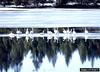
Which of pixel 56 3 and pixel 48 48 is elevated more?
pixel 56 3

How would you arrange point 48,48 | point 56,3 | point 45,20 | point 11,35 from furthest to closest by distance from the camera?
point 56,3 → point 45,20 → point 11,35 → point 48,48

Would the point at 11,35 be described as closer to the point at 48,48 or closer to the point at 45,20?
the point at 48,48

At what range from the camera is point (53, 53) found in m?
8.44

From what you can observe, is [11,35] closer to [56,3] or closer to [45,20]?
[45,20]

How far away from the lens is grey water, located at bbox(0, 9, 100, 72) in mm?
7566

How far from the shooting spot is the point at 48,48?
880cm

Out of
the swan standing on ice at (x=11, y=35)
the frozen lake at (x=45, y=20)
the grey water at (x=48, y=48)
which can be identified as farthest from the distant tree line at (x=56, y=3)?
the swan standing on ice at (x=11, y=35)

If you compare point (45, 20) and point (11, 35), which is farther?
point (45, 20)

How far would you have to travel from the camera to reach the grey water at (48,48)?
24.8ft

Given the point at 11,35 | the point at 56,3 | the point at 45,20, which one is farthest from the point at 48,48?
the point at 56,3

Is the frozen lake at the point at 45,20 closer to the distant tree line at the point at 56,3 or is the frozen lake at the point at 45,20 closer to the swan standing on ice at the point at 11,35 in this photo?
the swan standing on ice at the point at 11,35

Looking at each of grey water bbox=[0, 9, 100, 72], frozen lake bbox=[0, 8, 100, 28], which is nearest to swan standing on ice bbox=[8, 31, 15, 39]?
grey water bbox=[0, 9, 100, 72]

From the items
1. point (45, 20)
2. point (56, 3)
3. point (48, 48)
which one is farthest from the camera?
point (56, 3)

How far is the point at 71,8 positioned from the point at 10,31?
19.6ft
